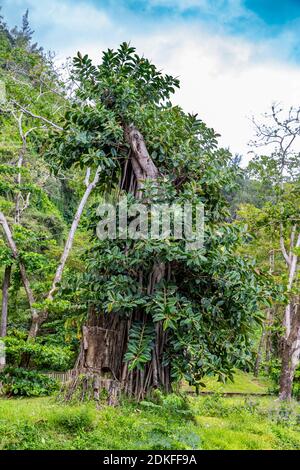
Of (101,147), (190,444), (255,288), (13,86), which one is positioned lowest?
(190,444)

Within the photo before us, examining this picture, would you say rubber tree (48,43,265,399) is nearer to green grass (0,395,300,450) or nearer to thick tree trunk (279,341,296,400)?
green grass (0,395,300,450)

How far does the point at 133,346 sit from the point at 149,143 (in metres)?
2.11

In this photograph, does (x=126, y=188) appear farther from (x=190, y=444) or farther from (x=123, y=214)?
(x=190, y=444)

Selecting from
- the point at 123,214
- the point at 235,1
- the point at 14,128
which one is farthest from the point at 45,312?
the point at 235,1

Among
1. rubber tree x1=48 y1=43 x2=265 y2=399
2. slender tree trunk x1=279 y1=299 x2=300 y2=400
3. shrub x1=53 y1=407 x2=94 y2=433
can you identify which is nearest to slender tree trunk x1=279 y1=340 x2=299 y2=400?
slender tree trunk x1=279 y1=299 x2=300 y2=400

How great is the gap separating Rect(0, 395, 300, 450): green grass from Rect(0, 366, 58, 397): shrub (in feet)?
15.6

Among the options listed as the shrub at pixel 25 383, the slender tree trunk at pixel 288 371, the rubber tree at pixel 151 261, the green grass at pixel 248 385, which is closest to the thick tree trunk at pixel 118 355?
the rubber tree at pixel 151 261

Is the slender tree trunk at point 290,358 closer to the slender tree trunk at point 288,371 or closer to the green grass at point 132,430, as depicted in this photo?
the slender tree trunk at point 288,371

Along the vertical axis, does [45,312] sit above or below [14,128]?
below

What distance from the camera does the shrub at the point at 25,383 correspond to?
25.4 feet

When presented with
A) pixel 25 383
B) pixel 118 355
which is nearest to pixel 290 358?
pixel 25 383

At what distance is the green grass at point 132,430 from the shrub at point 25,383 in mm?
4743

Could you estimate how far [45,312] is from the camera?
8.88 meters

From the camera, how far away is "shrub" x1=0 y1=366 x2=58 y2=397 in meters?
7.74
